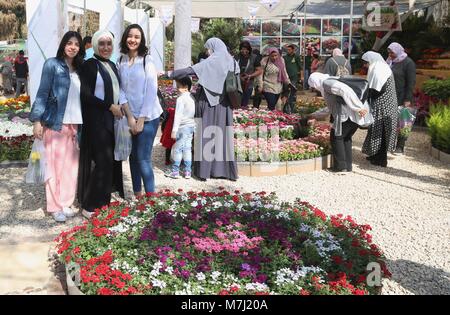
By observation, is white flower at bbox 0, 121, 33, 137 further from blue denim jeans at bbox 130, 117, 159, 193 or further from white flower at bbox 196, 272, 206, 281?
white flower at bbox 196, 272, 206, 281

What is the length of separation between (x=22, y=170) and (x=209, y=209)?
12.9 feet

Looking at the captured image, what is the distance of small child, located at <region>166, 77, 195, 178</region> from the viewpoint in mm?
7055

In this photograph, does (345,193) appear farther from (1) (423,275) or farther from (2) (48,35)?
(2) (48,35)

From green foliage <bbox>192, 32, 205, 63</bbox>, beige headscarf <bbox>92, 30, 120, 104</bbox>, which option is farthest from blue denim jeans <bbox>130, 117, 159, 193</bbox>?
green foliage <bbox>192, 32, 205, 63</bbox>

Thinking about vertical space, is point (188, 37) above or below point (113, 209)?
above

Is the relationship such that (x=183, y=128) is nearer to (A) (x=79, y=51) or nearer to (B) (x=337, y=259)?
(A) (x=79, y=51)

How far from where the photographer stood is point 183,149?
729cm

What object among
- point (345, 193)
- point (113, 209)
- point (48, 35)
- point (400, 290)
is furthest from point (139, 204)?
point (48, 35)

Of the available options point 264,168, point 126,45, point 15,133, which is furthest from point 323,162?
point 15,133

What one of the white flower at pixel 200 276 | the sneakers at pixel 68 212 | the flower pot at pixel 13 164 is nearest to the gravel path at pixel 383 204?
the sneakers at pixel 68 212

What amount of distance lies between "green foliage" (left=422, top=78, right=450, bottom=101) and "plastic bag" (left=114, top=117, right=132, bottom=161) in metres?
Answer: 8.15

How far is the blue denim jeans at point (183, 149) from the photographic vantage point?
7.21 metres

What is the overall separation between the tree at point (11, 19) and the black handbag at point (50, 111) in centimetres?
4617

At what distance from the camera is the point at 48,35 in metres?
10.2
